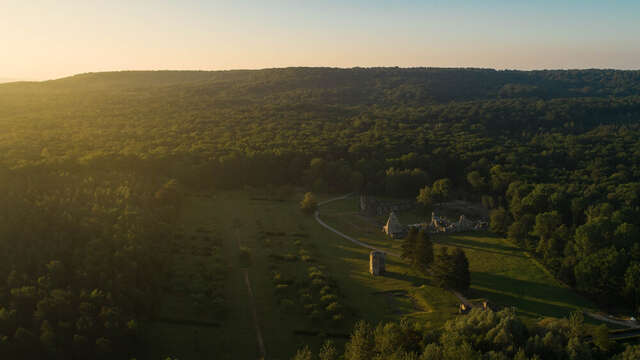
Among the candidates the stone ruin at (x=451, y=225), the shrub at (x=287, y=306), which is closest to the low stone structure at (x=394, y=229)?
the stone ruin at (x=451, y=225)

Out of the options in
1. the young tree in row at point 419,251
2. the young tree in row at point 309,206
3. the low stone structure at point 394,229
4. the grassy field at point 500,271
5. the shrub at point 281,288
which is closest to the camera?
the grassy field at point 500,271

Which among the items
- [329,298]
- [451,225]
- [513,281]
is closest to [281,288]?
[329,298]

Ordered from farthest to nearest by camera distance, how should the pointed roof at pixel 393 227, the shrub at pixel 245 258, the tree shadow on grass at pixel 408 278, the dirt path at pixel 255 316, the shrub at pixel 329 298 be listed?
the pointed roof at pixel 393 227 → the shrub at pixel 245 258 → the tree shadow on grass at pixel 408 278 → the shrub at pixel 329 298 → the dirt path at pixel 255 316

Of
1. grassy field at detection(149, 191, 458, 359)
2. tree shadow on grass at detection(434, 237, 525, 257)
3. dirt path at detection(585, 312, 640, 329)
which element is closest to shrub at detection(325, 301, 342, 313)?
grassy field at detection(149, 191, 458, 359)

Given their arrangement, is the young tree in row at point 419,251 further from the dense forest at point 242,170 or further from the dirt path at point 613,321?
the dirt path at point 613,321

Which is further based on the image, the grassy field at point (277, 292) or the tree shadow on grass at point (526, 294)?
the tree shadow on grass at point (526, 294)

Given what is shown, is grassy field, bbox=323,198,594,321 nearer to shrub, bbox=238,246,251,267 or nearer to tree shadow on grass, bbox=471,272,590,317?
tree shadow on grass, bbox=471,272,590,317

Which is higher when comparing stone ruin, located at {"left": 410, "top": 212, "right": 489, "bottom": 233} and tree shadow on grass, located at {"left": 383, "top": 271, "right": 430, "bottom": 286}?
stone ruin, located at {"left": 410, "top": 212, "right": 489, "bottom": 233}
